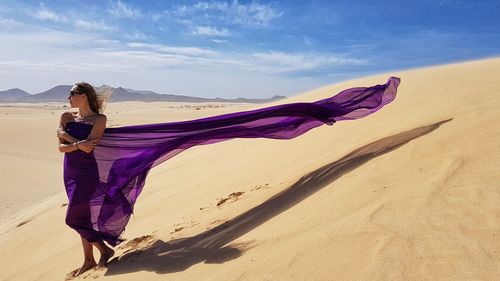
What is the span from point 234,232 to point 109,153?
1.30m

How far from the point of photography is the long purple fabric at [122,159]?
3.83m

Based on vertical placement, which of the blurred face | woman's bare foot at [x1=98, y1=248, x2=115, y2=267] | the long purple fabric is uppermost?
the blurred face

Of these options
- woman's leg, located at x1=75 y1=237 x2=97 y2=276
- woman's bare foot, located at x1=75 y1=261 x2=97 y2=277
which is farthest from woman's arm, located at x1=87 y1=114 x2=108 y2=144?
woman's bare foot, located at x1=75 y1=261 x2=97 y2=277

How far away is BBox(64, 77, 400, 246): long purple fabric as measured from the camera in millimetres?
3828

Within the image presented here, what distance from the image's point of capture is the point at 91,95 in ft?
12.7

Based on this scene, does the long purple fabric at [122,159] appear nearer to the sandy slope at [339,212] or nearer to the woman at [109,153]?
the woman at [109,153]

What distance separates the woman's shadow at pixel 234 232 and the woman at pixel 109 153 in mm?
361

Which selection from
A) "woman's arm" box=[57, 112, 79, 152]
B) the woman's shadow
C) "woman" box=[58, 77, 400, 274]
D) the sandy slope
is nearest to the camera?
the sandy slope

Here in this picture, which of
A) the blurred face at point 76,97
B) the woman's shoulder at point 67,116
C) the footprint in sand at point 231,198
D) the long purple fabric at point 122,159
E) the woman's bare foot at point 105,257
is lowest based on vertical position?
the woman's bare foot at point 105,257

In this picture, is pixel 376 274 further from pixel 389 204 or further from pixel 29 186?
pixel 29 186

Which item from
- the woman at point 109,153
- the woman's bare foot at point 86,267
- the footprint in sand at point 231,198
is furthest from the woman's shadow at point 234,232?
the footprint in sand at point 231,198

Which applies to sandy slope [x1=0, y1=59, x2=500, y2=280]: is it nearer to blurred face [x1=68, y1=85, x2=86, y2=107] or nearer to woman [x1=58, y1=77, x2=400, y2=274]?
woman [x1=58, y1=77, x2=400, y2=274]

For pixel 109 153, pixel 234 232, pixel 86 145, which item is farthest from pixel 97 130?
pixel 234 232

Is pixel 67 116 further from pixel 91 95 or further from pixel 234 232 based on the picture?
pixel 234 232
